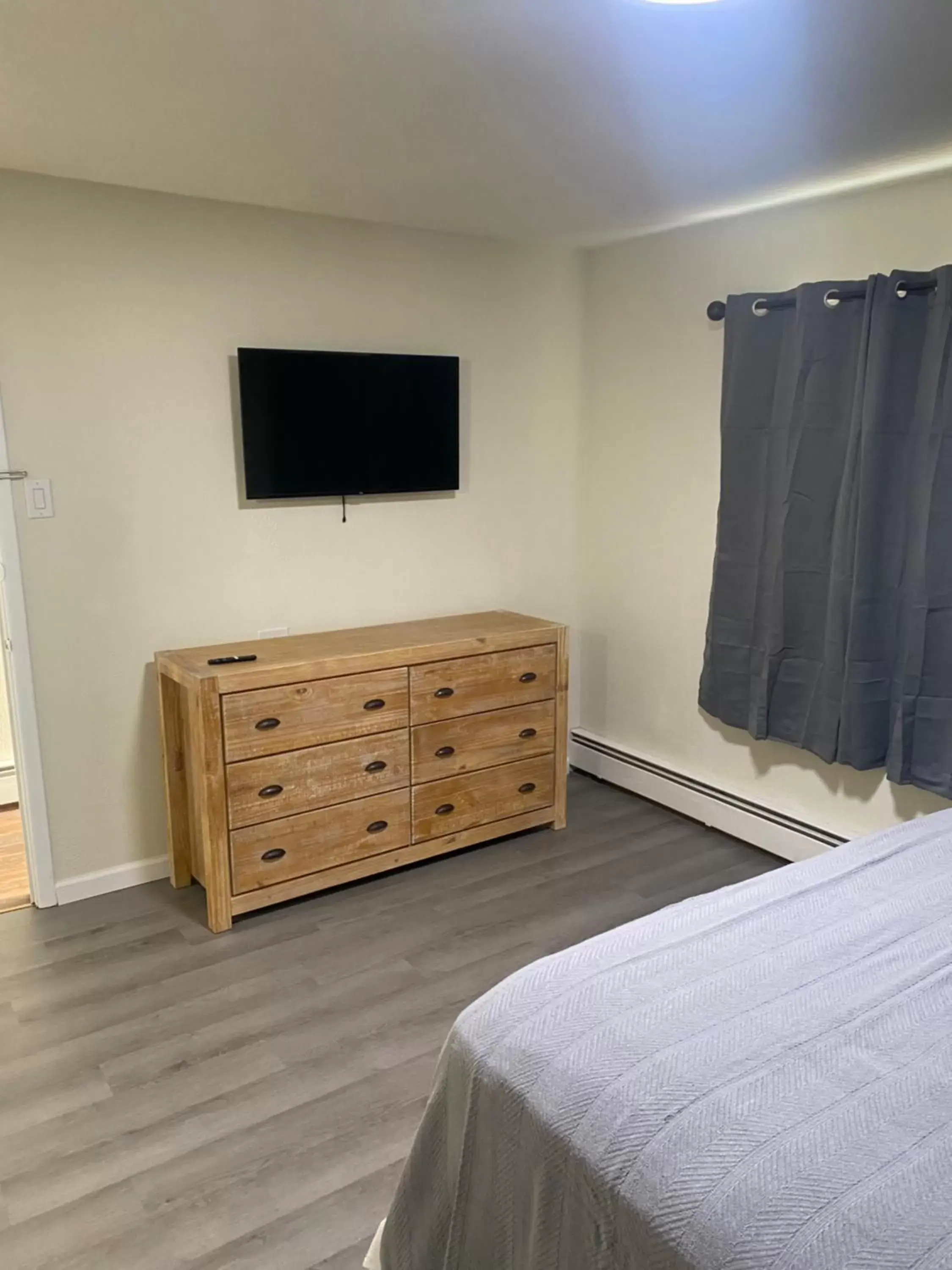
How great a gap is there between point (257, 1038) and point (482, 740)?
4.35 feet

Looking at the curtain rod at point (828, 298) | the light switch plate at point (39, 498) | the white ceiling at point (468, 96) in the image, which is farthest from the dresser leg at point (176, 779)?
the curtain rod at point (828, 298)

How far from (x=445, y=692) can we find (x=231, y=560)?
90 centimetres

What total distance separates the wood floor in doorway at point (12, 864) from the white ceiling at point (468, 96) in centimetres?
220

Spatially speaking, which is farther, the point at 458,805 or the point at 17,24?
the point at 458,805

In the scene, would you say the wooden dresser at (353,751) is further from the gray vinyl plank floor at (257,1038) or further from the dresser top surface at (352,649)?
the gray vinyl plank floor at (257,1038)

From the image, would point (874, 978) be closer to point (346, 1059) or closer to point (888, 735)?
point (346, 1059)

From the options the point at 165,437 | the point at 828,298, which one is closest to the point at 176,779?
the point at 165,437

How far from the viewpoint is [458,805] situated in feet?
11.0

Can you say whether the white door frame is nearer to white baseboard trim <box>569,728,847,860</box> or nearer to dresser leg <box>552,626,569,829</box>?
dresser leg <box>552,626,569,829</box>

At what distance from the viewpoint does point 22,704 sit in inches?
116

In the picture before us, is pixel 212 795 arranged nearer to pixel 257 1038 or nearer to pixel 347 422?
pixel 257 1038

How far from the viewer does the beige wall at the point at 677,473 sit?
9.89 ft

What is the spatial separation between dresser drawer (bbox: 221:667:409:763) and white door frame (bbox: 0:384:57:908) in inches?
27.4

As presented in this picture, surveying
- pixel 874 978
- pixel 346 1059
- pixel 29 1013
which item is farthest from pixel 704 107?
pixel 29 1013
